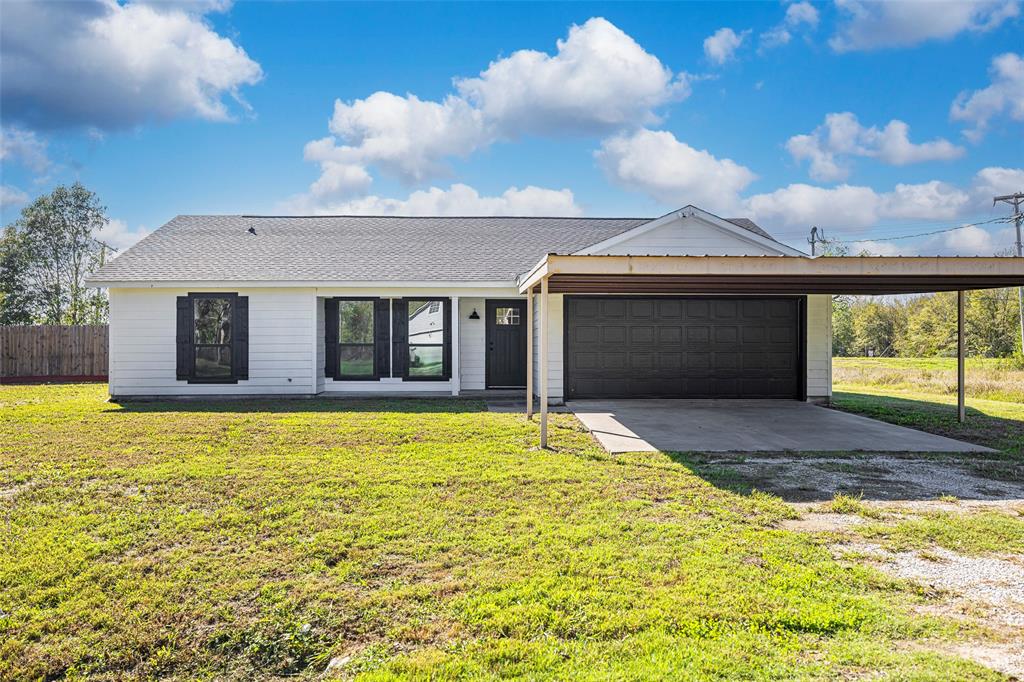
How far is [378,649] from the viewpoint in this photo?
2.58 metres

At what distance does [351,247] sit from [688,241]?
772cm

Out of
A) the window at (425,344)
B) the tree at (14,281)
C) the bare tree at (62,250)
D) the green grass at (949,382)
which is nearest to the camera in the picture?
the window at (425,344)

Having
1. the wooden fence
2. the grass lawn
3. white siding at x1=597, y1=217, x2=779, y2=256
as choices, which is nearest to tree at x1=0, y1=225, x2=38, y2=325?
the wooden fence

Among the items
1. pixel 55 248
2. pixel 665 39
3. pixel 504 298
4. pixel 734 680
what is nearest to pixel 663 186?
pixel 665 39

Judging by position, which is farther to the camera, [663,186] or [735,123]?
[663,186]

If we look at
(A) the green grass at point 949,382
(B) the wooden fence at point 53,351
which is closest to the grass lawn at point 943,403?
(A) the green grass at point 949,382

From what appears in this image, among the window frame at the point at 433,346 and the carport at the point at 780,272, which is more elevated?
the carport at the point at 780,272

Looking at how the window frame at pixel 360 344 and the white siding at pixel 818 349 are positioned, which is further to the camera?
the window frame at pixel 360 344

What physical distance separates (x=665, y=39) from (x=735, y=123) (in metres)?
6.01

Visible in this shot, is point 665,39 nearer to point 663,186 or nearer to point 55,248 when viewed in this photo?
point 663,186

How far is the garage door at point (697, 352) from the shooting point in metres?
11.5

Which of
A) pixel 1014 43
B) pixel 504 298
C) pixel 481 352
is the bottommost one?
pixel 481 352

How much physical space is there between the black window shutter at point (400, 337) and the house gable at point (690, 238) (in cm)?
403

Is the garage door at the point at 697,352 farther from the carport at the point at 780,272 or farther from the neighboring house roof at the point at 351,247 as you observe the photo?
the carport at the point at 780,272
